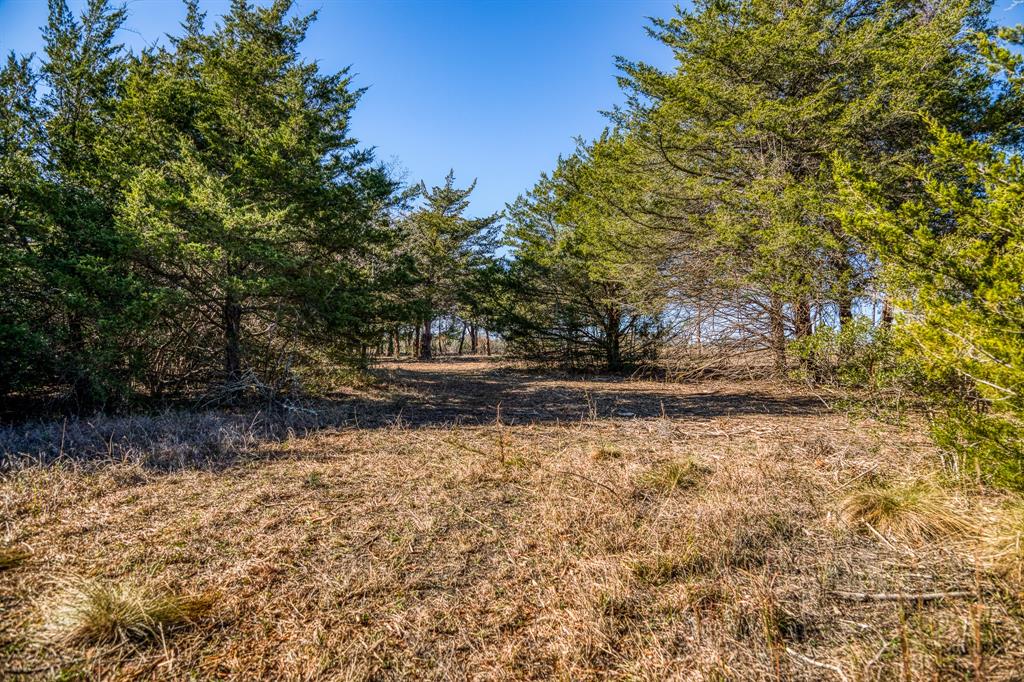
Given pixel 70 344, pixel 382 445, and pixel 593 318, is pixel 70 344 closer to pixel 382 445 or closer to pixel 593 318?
pixel 382 445

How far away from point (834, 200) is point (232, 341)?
438 inches

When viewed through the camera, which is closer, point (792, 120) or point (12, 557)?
point (12, 557)

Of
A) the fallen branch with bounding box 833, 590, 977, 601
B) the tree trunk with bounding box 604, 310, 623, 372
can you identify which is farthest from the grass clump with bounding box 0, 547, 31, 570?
the tree trunk with bounding box 604, 310, 623, 372

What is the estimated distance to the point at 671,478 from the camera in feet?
12.6

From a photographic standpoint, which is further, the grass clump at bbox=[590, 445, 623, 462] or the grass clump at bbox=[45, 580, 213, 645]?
the grass clump at bbox=[590, 445, 623, 462]

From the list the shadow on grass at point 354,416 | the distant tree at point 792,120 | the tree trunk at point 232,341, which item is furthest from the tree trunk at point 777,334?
the tree trunk at point 232,341

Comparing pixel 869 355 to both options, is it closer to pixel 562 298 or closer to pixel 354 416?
pixel 354 416

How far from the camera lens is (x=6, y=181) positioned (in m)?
5.42

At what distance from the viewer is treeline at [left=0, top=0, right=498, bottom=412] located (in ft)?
18.7

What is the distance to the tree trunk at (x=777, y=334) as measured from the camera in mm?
9578

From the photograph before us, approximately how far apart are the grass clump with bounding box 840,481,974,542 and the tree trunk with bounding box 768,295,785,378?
7.07 metres

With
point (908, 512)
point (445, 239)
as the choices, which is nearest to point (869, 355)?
point (908, 512)

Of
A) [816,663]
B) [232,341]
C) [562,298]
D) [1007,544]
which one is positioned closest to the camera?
[816,663]

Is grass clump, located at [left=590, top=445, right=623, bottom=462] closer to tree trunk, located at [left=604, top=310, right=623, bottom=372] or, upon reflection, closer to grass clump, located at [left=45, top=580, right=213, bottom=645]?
grass clump, located at [left=45, top=580, right=213, bottom=645]
